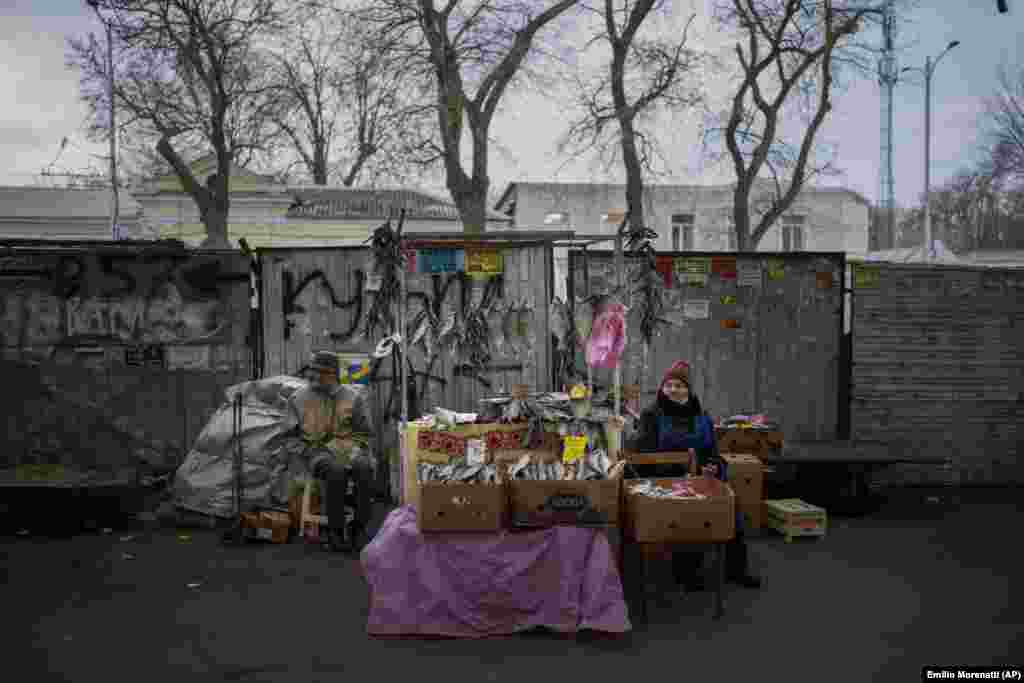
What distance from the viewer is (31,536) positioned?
25.6ft

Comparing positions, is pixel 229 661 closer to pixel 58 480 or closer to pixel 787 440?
pixel 58 480

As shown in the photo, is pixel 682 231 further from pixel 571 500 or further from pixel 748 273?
pixel 571 500

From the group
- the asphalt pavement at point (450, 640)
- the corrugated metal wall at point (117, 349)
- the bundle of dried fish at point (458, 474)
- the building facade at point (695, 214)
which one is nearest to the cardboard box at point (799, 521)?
the asphalt pavement at point (450, 640)

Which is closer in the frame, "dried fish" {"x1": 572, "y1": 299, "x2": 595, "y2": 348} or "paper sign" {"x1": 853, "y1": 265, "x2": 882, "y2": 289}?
"dried fish" {"x1": 572, "y1": 299, "x2": 595, "y2": 348}

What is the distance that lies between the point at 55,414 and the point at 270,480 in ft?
9.34

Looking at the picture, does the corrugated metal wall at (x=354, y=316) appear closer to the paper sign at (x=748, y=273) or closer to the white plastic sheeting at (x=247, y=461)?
the white plastic sheeting at (x=247, y=461)

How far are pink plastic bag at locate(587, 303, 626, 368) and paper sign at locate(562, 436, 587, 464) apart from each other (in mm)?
618

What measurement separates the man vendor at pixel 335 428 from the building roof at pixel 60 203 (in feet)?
70.7

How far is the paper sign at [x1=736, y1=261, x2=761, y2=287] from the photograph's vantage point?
9.67 metres

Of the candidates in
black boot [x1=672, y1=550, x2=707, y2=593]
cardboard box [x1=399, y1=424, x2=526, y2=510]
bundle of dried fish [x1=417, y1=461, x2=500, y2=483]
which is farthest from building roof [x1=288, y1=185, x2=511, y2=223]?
bundle of dried fish [x1=417, y1=461, x2=500, y2=483]

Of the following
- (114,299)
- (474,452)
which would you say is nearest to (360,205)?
(114,299)

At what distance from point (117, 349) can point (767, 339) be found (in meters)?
7.13

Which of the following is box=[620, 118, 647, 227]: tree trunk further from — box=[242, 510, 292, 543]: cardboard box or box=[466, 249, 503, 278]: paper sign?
box=[242, 510, 292, 543]: cardboard box

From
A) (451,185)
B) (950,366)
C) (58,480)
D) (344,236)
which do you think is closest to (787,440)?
(950,366)
